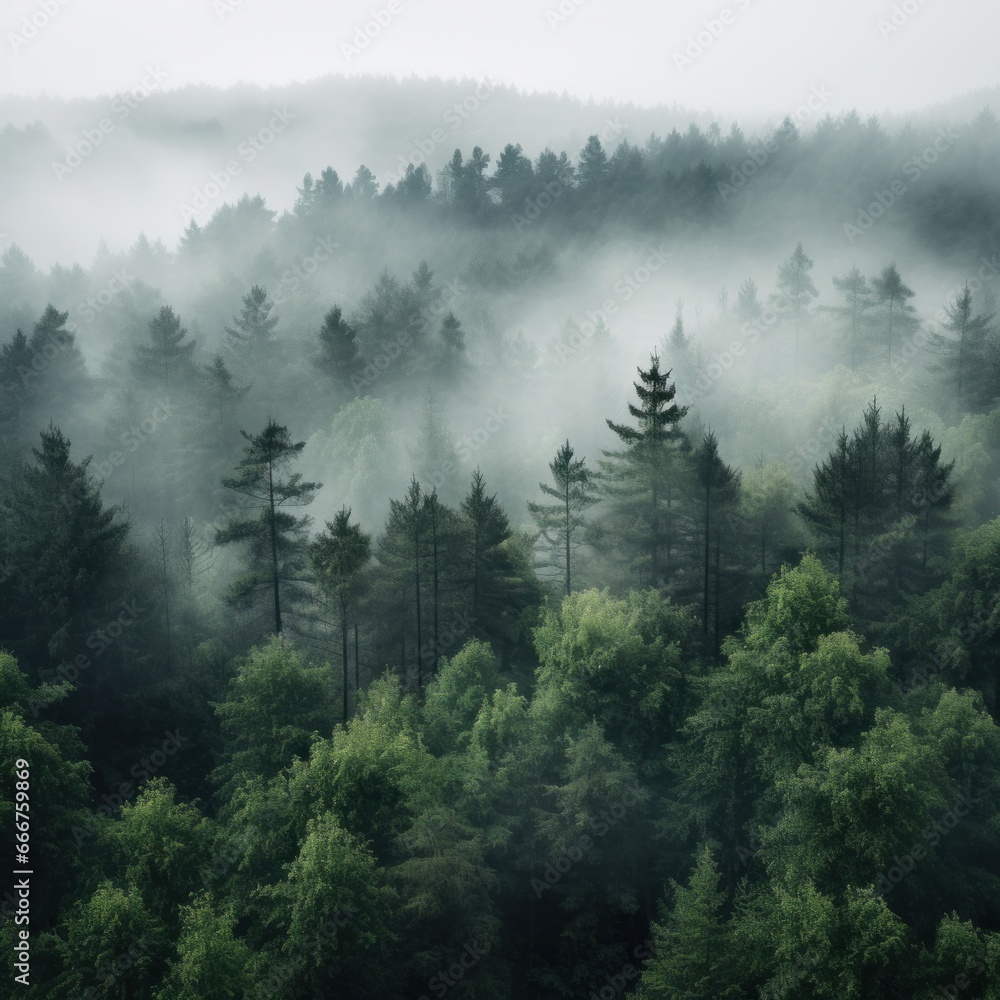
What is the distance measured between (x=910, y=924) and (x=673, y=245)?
98.8 m

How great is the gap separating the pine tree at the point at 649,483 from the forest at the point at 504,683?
225 mm

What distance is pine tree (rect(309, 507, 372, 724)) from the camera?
42.4 meters

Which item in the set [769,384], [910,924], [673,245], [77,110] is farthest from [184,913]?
[77,110]

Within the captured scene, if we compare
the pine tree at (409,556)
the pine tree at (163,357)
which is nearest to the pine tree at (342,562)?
the pine tree at (409,556)

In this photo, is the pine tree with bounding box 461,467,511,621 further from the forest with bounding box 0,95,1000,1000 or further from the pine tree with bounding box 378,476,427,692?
the pine tree with bounding box 378,476,427,692

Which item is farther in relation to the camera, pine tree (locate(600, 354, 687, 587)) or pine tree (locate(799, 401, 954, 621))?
pine tree (locate(600, 354, 687, 587))

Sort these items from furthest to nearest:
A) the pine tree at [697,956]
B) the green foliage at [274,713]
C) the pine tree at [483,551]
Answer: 1. the pine tree at [483,551]
2. the green foliage at [274,713]
3. the pine tree at [697,956]

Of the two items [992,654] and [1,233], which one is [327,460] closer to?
[992,654]

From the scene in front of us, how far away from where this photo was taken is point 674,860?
3866 cm

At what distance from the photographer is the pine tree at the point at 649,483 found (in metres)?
47.7

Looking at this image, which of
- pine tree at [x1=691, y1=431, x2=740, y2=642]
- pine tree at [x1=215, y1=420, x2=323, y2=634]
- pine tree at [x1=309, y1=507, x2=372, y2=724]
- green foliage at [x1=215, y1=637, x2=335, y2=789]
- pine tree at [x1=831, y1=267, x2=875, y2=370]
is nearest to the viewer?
green foliage at [x1=215, y1=637, x2=335, y2=789]

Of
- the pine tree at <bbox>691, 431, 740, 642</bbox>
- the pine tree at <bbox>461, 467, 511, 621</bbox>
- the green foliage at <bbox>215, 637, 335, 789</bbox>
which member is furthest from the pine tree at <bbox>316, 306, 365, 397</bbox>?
the green foliage at <bbox>215, 637, 335, 789</bbox>

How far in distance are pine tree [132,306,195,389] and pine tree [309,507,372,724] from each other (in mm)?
37206

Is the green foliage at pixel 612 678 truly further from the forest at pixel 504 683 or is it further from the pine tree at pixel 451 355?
the pine tree at pixel 451 355
